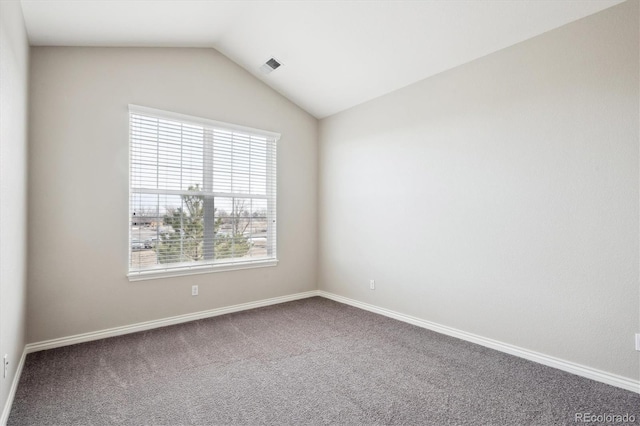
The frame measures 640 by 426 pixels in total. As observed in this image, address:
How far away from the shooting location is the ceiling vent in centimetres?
378

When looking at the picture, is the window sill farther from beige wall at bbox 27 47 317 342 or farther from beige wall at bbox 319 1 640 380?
beige wall at bbox 319 1 640 380

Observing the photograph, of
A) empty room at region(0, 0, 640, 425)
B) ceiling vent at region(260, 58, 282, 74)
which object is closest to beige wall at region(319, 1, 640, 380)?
empty room at region(0, 0, 640, 425)

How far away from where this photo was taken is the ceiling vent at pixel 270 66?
12.4 ft

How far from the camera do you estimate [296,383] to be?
91.0 inches

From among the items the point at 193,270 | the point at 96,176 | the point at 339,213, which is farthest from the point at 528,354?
the point at 96,176

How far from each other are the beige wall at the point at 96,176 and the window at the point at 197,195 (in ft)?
0.42

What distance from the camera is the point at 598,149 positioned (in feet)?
7.77

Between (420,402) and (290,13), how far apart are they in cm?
332

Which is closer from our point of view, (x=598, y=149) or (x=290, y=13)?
(x=598, y=149)

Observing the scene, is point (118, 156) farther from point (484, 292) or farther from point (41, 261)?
point (484, 292)

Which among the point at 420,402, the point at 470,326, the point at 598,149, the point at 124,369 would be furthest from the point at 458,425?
the point at 124,369

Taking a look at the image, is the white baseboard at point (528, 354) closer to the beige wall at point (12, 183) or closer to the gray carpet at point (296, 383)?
the gray carpet at point (296, 383)

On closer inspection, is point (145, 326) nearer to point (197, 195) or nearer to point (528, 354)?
point (197, 195)

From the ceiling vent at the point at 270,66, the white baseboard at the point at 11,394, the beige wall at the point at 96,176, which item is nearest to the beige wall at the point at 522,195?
the ceiling vent at the point at 270,66
